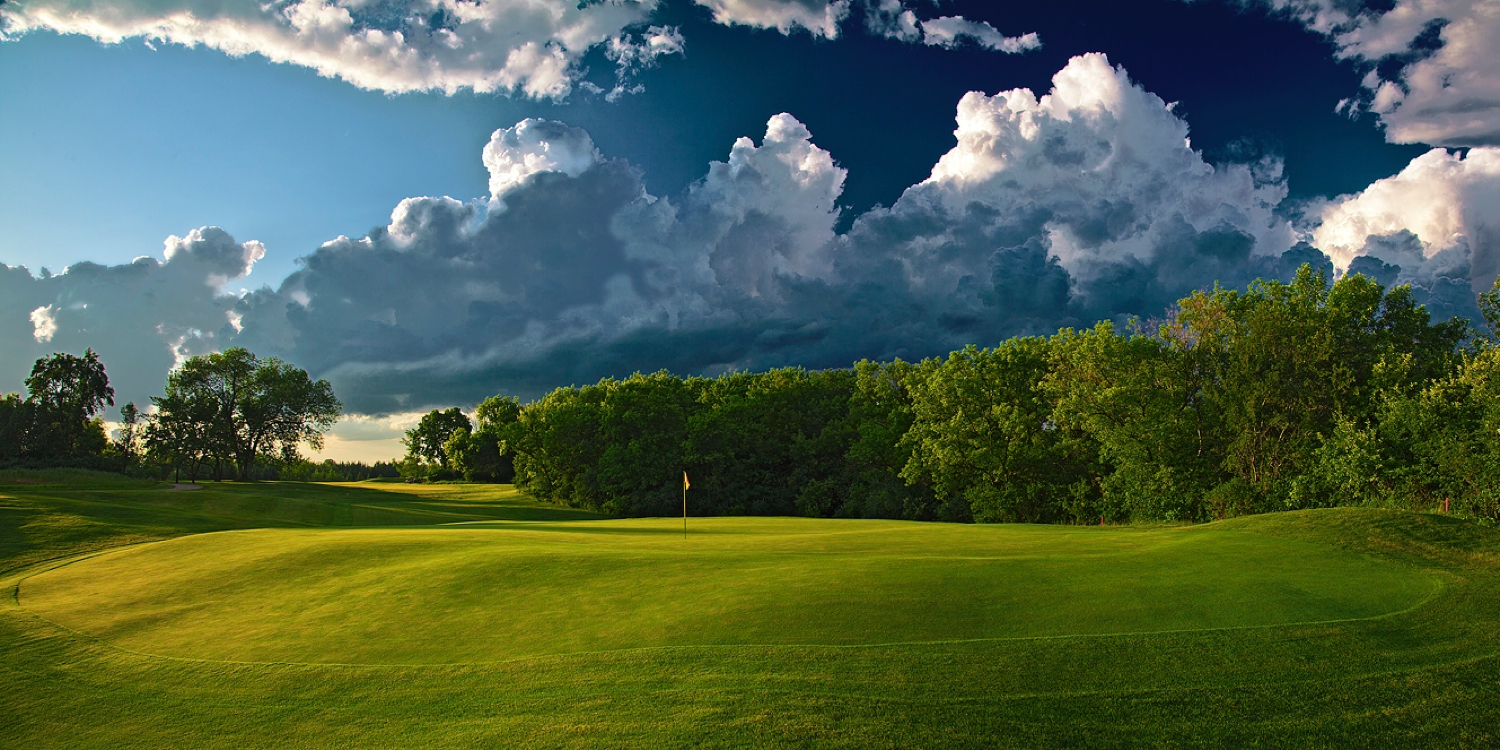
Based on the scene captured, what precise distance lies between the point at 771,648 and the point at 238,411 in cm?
8391

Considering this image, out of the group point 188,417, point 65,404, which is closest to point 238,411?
point 188,417

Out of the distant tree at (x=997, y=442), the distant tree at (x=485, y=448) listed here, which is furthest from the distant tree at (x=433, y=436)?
the distant tree at (x=997, y=442)

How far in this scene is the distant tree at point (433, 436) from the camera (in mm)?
115938

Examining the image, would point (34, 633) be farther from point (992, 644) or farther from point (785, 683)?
point (992, 644)

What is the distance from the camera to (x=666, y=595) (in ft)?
47.1

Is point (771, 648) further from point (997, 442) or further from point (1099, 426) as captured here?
point (997, 442)

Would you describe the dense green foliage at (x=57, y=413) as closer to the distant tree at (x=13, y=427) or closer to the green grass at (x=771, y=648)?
the distant tree at (x=13, y=427)

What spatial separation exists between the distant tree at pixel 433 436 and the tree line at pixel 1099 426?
50.7 m

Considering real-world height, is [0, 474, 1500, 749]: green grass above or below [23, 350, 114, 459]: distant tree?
below

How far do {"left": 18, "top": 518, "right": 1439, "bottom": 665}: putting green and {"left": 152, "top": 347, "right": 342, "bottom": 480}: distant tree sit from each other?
59845 mm

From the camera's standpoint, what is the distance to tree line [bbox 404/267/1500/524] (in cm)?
3662

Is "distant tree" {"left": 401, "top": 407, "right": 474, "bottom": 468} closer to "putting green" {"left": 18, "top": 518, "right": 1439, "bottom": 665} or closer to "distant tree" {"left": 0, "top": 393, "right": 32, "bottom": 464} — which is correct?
"distant tree" {"left": 0, "top": 393, "right": 32, "bottom": 464}

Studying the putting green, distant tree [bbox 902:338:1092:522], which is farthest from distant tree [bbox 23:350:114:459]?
distant tree [bbox 902:338:1092:522]

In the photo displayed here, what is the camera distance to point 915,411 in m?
59.5
